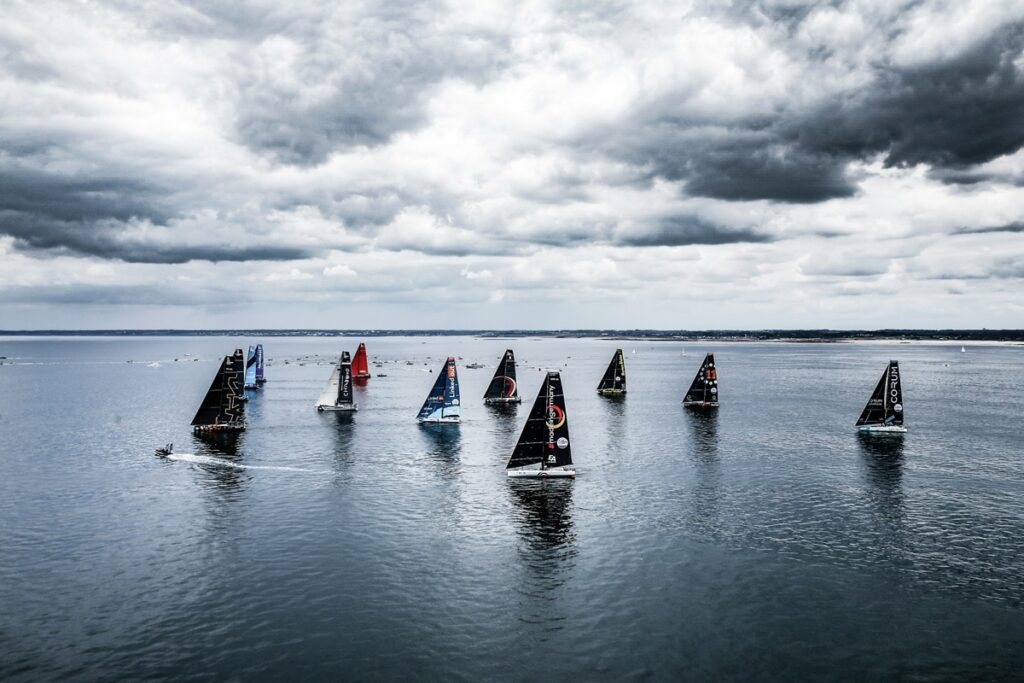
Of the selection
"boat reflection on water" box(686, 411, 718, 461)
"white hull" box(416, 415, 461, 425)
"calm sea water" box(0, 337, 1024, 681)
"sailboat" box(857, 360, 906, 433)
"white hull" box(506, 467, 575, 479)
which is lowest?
"calm sea water" box(0, 337, 1024, 681)

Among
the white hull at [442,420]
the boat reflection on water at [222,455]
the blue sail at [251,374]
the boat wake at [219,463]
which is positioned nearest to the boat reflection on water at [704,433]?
the white hull at [442,420]

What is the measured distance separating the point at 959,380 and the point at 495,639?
7741 inches

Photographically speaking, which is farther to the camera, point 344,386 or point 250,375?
point 250,375

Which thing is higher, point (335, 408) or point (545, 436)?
point (545, 436)

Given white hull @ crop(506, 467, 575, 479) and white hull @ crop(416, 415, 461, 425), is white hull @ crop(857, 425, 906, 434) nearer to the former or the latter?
white hull @ crop(506, 467, 575, 479)

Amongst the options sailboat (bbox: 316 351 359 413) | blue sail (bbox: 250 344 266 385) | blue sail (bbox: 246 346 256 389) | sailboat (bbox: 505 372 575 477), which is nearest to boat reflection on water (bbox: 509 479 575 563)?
sailboat (bbox: 505 372 575 477)

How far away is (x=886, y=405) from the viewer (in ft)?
290

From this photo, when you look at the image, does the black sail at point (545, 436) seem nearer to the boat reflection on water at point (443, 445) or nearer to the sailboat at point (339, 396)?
the boat reflection on water at point (443, 445)

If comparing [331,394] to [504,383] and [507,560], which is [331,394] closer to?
[504,383]

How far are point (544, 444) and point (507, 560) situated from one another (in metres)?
22.4

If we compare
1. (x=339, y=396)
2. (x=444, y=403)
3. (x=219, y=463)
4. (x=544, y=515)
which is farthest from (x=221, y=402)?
(x=544, y=515)

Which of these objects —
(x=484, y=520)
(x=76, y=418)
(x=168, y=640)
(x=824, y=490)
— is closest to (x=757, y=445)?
(x=824, y=490)

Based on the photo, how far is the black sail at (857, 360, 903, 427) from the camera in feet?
288

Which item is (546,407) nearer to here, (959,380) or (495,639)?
(495,639)
